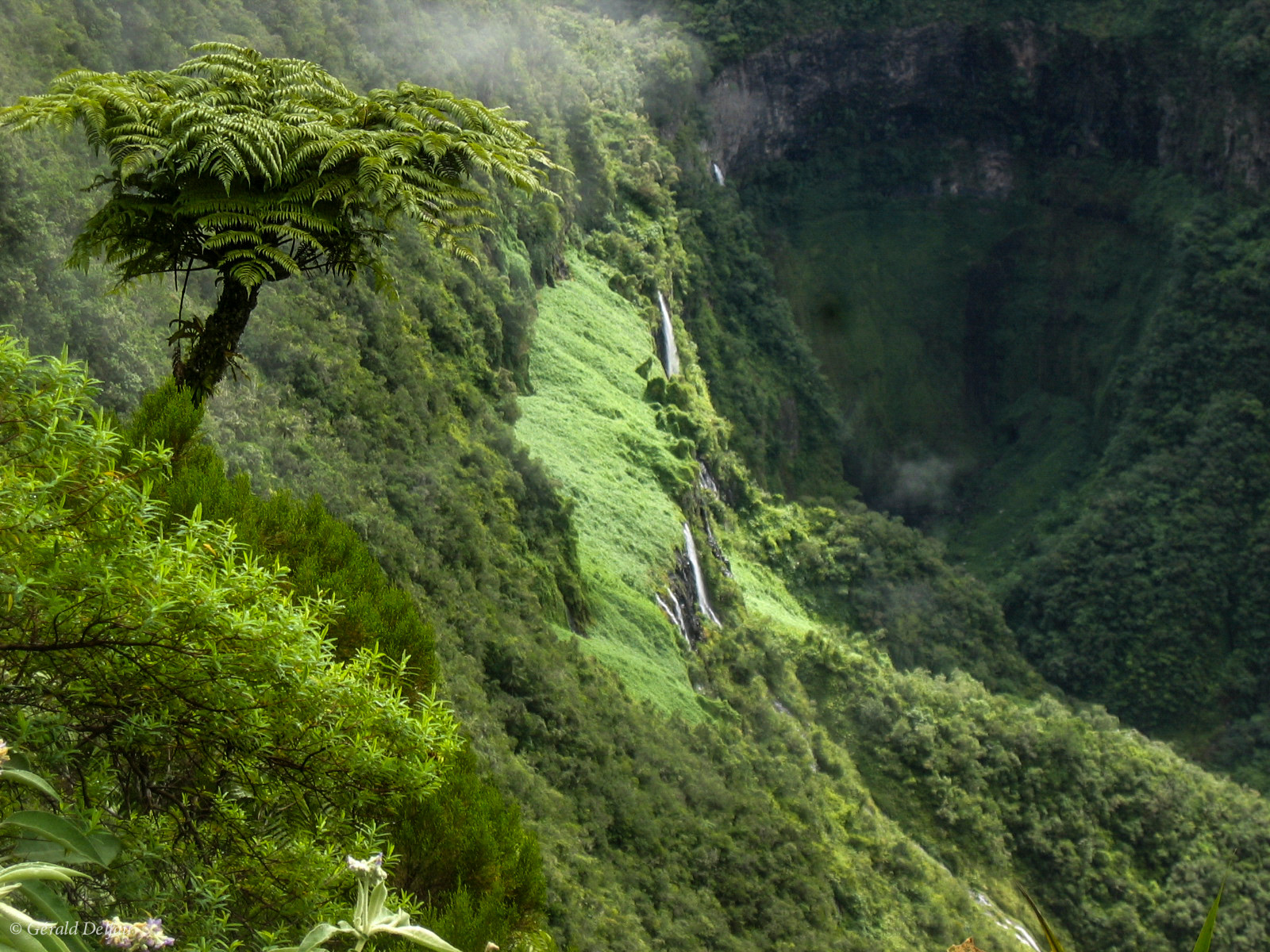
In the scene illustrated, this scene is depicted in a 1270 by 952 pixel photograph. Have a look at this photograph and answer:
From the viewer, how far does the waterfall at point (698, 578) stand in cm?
2755

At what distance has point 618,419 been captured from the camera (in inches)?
1134

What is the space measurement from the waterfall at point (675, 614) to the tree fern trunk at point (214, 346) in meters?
17.6

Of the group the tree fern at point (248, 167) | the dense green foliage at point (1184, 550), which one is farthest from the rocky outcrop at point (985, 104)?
the tree fern at point (248, 167)

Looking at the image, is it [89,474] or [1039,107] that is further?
[1039,107]

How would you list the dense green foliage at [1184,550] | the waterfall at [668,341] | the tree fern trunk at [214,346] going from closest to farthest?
the tree fern trunk at [214,346], the waterfall at [668,341], the dense green foliage at [1184,550]

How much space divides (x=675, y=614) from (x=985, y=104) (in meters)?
46.6

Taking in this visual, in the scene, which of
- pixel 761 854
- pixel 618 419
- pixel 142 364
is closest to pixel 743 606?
pixel 618 419

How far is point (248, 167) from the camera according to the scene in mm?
6926

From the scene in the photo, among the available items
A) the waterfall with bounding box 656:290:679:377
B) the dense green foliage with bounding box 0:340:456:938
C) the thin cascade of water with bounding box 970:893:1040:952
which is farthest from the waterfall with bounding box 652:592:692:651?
the dense green foliage with bounding box 0:340:456:938

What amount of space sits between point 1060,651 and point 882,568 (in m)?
10.2

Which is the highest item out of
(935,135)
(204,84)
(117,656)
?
(935,135)

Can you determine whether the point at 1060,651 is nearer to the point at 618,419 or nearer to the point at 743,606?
the point at 743,606

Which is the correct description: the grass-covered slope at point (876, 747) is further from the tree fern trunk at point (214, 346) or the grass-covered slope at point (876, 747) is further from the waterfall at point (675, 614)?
the tree fern trunk at point (214, 346)

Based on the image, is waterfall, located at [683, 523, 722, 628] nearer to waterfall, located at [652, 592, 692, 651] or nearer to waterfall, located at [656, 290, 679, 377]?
waterfall, located at [652, 592, 692, 651]
